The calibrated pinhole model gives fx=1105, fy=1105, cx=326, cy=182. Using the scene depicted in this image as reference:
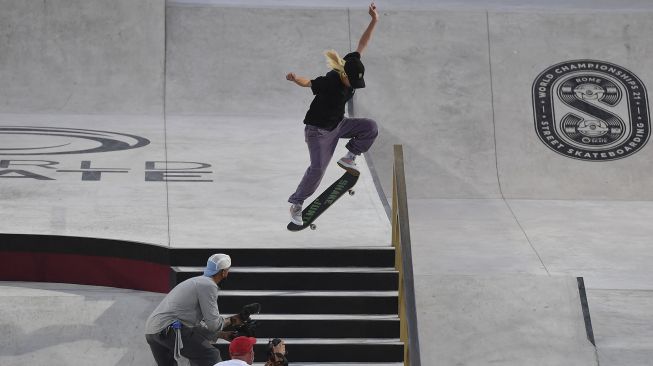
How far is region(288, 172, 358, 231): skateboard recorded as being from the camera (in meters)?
9.58

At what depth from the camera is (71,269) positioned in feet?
30.3

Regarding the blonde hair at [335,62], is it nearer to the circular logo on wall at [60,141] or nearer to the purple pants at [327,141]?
the purple pants at [327,141]

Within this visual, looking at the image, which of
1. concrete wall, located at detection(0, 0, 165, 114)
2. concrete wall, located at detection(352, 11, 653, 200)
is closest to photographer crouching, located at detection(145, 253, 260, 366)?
concrete wall, located at detection(352, 11, 653, 200)

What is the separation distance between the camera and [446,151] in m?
14.9

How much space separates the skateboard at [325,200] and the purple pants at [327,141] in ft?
0.55

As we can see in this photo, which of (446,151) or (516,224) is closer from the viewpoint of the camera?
(516,224)

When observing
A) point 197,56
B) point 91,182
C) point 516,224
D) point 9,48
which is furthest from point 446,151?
point 9,48

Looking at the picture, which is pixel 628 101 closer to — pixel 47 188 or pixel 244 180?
pixel 244 180

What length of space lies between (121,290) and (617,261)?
205 inches

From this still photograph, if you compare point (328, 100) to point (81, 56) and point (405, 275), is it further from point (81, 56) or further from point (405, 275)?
point (81, 56)

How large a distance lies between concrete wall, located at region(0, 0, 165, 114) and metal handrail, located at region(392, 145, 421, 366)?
22.7ft

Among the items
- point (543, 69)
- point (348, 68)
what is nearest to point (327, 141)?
point (348, 68)

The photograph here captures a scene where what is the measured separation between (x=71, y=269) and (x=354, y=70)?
290 centimetres

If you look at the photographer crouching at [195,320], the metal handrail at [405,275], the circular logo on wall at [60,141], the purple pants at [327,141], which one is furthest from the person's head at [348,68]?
the circular logo on wall at [60,141]
